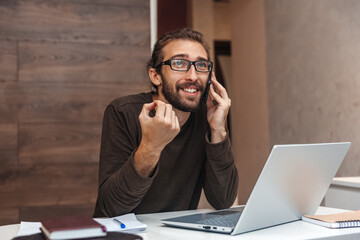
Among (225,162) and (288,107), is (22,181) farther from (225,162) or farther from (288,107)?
(288,107)

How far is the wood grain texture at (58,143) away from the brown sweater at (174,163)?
2.84ft

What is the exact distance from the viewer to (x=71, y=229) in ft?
2.47

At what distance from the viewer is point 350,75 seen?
252 centimetres

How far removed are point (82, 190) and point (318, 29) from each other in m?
1.89

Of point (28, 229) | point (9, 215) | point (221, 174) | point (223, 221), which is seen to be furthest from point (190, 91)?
point (9, 215)

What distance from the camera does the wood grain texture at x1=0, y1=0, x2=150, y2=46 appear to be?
2307mm

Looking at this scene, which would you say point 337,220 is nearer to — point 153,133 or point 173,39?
point 153,133

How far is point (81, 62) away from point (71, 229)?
1.76 meters

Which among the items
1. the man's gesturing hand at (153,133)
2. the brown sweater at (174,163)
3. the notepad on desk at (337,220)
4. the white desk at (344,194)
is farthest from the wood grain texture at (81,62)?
the notepad on desk at (337,220)

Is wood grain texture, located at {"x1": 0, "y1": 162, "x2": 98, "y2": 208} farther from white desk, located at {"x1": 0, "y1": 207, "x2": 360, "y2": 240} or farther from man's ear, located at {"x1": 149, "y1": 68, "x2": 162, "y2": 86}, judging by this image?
white desk, located at {"x1": 0, "y1": 207, "x2": 360, "y2": 240}

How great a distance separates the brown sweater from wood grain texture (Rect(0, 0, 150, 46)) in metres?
0.96

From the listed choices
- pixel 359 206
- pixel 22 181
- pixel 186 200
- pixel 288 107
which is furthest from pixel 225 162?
pixel 288 107

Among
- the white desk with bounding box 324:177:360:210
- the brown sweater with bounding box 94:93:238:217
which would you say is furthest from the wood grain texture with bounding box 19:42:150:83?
the white desk with bounding box 324:177:360:210

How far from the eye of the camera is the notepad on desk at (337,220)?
3.15 feet
